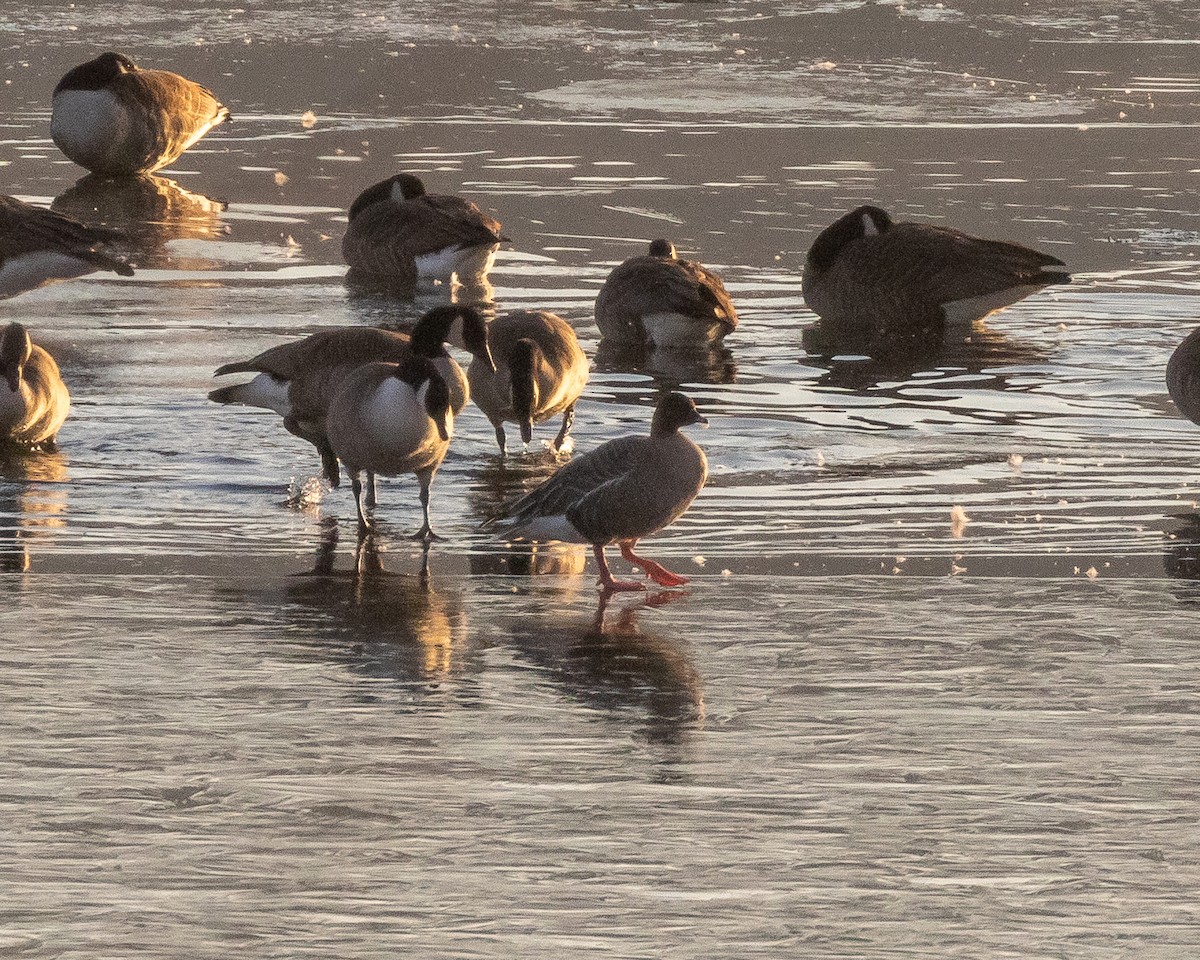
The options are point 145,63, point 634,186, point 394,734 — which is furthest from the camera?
point 145,63

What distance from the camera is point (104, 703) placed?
6863mm

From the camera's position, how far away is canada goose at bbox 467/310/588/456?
35.4 ft

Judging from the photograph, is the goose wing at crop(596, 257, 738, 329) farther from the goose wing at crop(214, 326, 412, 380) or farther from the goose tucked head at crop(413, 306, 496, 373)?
the goose tucked head at crop(413, 306, 496, 373)

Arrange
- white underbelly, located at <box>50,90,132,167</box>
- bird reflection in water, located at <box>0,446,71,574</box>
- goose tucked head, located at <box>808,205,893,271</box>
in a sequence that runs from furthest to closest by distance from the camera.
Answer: white underbelly, located at <box>50,90,132,167</box> → goose tucked head, located at <box>808,205,893,271</box> → bird reflection in water, located at <box>0,446,71,574</box>

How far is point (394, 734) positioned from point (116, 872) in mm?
1267

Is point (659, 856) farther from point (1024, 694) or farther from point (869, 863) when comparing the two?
point (1024, 694)

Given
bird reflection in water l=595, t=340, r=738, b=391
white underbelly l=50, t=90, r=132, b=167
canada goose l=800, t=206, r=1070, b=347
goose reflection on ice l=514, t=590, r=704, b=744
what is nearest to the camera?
goose reflection on ice l=514, t=590, r=704, b=744

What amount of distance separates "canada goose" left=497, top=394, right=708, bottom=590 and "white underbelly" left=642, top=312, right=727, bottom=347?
518 centimetres

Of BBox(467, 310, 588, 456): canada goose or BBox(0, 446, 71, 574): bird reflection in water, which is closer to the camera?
BBox(0, 446, 71, 574): bird reflection in water

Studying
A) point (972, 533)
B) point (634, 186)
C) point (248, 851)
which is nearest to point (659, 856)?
point (248, 851)

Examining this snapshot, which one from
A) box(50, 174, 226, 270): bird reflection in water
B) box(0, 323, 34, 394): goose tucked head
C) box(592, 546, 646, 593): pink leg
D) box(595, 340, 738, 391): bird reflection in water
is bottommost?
box(595, 340, 738, 391): bird reflection in water

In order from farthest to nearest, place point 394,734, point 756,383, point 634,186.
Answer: point 634,186 < point 756,383 < point 394,734

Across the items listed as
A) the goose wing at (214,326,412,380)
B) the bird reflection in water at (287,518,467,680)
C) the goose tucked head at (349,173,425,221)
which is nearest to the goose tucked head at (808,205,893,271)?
the goose tucked head at (349,173,425,221)

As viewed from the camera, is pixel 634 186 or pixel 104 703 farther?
pixel 634 186
